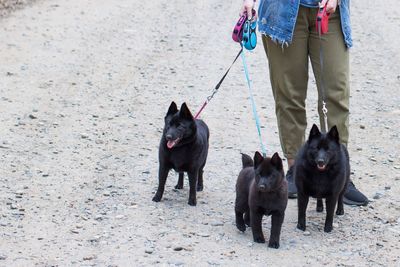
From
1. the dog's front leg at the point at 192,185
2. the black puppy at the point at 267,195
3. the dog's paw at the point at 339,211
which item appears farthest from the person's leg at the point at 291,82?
the black puppy at the point at 267,195

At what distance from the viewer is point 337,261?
5.30m

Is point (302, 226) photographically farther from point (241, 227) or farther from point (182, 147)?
point (182, 147)

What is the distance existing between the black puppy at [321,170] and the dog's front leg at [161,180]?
0.94m

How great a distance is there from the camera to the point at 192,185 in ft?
19.8

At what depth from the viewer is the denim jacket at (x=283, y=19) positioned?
588 centimetres

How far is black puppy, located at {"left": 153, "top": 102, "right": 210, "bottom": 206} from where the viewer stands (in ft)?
19.3

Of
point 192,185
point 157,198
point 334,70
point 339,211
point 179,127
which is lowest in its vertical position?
point 339,211

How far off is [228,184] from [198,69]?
3890 mm

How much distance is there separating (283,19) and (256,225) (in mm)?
1481

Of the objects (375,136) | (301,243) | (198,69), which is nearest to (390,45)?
(198,69)

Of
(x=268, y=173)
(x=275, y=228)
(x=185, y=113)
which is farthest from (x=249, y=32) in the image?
(x=275, y=228)

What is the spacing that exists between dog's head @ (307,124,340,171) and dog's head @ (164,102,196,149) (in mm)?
855

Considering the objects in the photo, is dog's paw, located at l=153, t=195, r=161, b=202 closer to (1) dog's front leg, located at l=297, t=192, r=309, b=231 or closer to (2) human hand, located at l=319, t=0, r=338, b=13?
(1) dog's front leg, located at l=297, t=192, r=309, b=231

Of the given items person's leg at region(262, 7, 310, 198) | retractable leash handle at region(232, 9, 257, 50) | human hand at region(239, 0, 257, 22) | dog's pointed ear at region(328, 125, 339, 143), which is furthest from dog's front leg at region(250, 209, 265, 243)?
human hand at region(239, 0, 257, 22)
